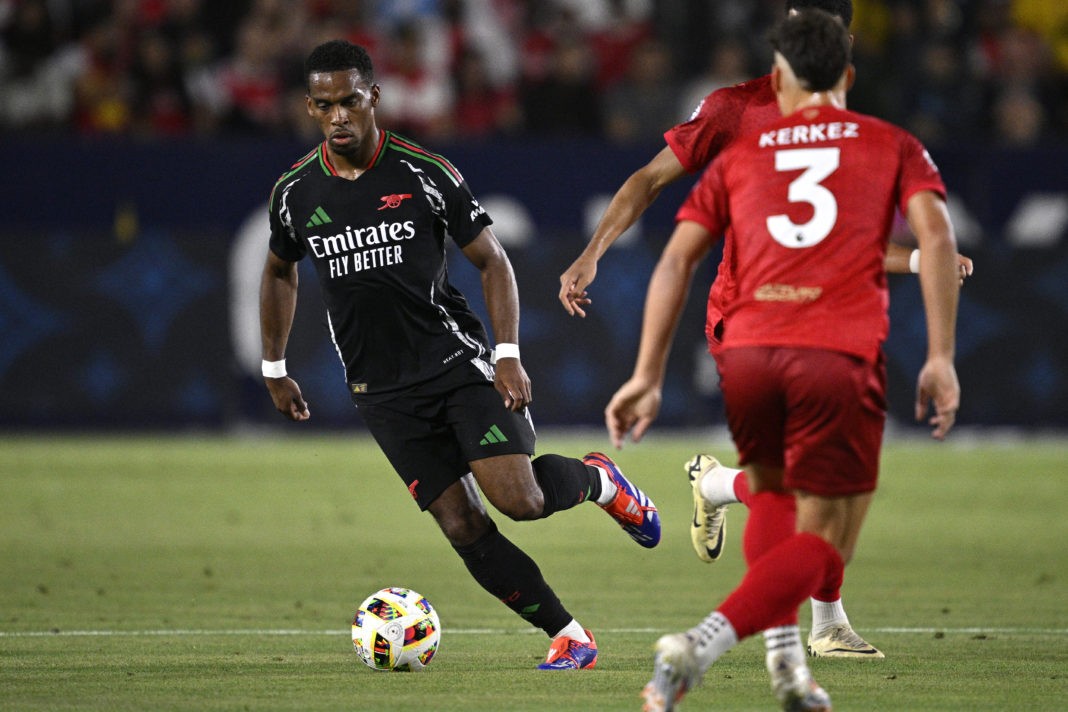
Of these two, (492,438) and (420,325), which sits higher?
(420,325)

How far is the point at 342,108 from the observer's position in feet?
21.4

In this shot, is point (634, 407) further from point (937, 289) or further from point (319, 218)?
point (319, 218)

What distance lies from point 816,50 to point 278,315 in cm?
277

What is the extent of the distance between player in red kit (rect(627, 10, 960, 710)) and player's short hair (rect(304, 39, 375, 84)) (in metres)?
1.97

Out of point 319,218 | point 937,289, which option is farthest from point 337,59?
point 937,289

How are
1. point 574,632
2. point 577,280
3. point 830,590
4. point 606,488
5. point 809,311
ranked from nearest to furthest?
→ point 809,311 → point 577,280 → point 574,632 → point 830,590 → point 606,488

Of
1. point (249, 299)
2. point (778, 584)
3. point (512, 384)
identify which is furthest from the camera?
point (249, 299)

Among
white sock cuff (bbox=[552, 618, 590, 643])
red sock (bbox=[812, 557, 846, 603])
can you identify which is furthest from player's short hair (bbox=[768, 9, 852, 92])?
white sock cuff (bbox=[552, 618, 590, 643])

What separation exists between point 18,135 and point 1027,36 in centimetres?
1085

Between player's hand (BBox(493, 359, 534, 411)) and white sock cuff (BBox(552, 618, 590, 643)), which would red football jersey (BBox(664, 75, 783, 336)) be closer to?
player's hand (BBox(493, 359, 534, 411))

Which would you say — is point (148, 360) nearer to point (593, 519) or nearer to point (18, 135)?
point (18, 135)

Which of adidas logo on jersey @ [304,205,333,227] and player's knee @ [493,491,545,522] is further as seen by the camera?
adidas logo on jersey @ [304,205,333,227]

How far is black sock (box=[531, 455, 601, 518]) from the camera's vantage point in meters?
6.71

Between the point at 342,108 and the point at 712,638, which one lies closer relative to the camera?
the point at 712,638
